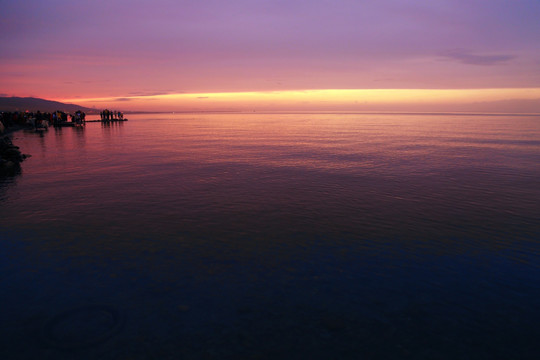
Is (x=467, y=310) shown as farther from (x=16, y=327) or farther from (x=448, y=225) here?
(x=16, y=327)

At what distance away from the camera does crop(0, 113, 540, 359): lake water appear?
6.06 metres

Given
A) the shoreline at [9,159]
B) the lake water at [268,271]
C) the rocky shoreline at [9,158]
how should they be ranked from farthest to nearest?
the rocky shoreline at [9,158]
the shoreline at [9,159]
the lake water at [268,271]

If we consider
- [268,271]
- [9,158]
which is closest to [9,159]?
[9,158]

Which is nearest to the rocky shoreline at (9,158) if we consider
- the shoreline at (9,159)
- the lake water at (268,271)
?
the shoreline at (9,159)

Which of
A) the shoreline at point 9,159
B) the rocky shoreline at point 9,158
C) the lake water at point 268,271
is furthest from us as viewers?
the rocky shoreline at point 9,158

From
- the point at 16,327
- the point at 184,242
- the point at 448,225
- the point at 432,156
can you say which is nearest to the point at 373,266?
the point at 448,225

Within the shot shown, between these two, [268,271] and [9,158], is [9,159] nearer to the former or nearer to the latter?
[9,158]

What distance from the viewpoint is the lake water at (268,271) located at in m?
6.06

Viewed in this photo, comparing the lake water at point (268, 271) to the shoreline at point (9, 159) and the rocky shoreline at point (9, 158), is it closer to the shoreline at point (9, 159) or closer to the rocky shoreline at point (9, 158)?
the shoreline at point (9, 159)

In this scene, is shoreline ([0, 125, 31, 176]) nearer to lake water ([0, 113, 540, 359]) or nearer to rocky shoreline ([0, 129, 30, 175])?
rocky shoreline ([0, 129, 30, 175])

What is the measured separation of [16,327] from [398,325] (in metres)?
7.42

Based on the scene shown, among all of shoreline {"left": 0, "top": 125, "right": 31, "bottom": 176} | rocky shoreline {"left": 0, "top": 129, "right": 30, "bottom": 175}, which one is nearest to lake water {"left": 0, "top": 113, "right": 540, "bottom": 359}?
shoreline {"left": 0, "top": 125, "right": 31, "bottom": 176}

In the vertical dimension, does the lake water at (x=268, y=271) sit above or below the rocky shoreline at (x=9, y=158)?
below

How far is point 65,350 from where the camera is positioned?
571cm
